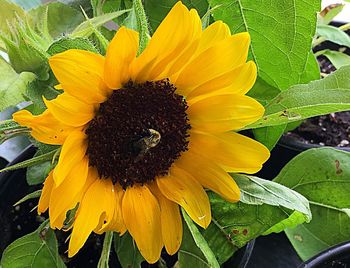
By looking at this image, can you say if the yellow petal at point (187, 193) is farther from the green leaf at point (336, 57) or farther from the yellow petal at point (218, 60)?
the green leaf at point (336, 57)

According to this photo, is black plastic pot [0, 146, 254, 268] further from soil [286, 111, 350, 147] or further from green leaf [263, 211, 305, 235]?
soil [286, 111, 350, 147]

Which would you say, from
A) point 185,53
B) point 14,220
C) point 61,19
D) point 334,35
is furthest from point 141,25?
point 334,35

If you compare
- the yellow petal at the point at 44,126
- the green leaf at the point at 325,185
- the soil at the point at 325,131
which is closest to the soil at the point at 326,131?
the soil at the point at 325,131

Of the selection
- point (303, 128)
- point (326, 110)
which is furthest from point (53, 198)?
point (303, 128)

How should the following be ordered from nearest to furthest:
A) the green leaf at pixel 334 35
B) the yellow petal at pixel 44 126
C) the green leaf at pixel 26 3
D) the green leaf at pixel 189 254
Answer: the yellow petal at pixel 44 126
the green leaf at pixel 189 254
the green leaf at pixel 26 3
the green leaf at pixel 334 35

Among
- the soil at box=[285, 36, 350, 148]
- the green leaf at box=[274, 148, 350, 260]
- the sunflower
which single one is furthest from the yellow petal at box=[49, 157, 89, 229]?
the soil at box=[285, 36, 350, 148]

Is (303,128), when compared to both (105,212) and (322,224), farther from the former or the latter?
(105,212)
